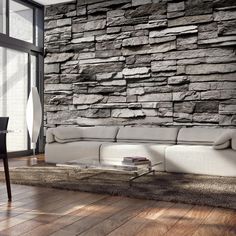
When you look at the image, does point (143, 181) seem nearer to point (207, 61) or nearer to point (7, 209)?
point (7, 209)

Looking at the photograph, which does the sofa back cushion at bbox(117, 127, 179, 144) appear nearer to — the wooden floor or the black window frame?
the wooden floor

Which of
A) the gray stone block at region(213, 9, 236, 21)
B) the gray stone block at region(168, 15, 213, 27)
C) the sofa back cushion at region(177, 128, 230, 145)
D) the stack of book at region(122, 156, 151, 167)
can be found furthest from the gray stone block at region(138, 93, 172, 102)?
the stack of book at region(122, 156, 151, 167)

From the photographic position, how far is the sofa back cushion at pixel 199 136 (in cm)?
405

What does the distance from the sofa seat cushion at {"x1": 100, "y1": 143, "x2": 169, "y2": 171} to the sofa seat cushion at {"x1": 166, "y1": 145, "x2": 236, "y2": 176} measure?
102 millimetres

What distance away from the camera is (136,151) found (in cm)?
407

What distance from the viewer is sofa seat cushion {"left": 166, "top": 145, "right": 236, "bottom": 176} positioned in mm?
3588

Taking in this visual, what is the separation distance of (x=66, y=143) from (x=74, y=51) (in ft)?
5.83

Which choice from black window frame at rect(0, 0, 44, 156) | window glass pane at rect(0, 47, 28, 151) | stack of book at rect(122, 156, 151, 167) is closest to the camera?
stack of book at rect(122, 156, 151, 167)

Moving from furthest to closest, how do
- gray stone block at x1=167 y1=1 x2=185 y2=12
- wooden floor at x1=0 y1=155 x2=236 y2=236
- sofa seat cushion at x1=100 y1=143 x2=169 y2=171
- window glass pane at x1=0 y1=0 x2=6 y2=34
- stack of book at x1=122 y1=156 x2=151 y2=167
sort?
window glass pane at x1=0 y1=0 x2=6 y2=34
gray stone block at x1=167 y1=1 x2=185 y2=12
sofa seat cushion at x1=100 y1=143 x2=169 y2=171
stack of book at x1=122 y1=156 x2=151 y2=167
wooden floor at x1=0 y1=155 x2=236 y2=236

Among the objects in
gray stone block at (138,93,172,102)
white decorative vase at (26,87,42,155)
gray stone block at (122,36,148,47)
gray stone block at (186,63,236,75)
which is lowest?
white decorative vase at (26,87,42,155)

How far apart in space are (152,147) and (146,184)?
853 millimetres

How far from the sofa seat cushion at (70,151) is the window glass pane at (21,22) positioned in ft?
6.74

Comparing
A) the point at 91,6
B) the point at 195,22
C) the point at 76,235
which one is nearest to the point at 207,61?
the point at 195,22

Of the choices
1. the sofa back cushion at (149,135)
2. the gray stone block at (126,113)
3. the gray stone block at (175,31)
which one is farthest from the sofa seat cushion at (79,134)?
the gray stone block at (175,31)
